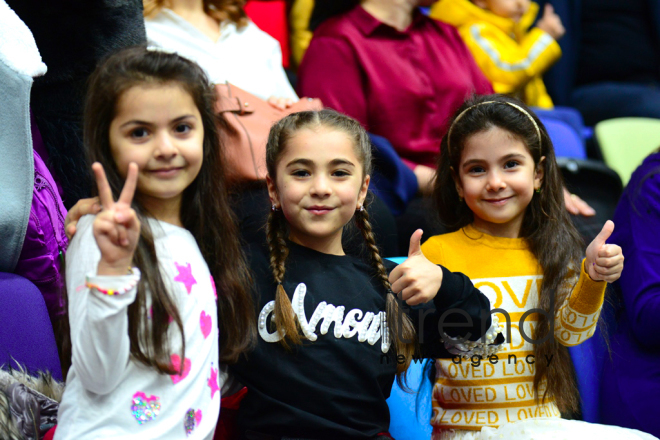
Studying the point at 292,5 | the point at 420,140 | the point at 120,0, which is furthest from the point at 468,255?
the point at 292,5

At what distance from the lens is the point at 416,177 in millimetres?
1926

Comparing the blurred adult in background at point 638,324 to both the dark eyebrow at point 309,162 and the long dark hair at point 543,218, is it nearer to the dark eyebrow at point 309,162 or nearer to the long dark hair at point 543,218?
the long dark hair at point 543,218

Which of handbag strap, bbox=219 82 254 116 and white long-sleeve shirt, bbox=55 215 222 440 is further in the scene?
handbag strap, bbox=219 82 254 116

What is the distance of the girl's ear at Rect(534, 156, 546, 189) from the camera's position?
4.71ft

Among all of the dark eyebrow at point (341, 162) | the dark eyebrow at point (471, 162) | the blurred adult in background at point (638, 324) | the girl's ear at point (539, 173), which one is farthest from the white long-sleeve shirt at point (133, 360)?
the blurred adult in background at point (638, 324)

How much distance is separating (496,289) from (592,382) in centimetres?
38

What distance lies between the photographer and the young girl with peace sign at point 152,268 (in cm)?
94

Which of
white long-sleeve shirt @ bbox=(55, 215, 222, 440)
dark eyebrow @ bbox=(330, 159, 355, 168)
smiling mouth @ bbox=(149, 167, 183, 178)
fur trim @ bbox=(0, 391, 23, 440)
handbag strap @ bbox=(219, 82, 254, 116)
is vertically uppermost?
smiling mouth @ bbox=(149, 167, 183, 178)

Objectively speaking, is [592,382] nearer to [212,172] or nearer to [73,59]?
[212,172]

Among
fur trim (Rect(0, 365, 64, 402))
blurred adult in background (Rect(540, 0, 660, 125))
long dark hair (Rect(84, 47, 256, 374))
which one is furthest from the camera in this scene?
blurred adult in background (Rect(540, 0, 660, 125))

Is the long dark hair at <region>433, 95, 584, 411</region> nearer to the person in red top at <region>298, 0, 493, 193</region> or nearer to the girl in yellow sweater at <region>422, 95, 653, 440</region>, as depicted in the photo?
the girl in yellow sweater at <region>422, 95, 653, 440</region>

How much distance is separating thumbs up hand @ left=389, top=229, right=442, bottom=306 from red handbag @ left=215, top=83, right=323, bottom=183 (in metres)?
A: 0.50

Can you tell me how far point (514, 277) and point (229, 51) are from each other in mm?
965

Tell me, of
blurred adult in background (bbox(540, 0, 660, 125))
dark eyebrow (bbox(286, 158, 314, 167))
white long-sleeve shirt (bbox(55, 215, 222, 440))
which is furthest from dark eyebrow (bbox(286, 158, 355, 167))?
blurred adult in background (bbox(540, 0, 660, 125))
